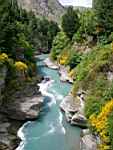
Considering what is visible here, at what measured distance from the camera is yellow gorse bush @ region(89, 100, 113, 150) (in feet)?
157

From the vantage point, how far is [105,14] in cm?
8531

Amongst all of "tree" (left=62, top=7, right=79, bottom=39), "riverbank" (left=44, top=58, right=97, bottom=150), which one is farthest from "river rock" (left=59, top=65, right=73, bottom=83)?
"riverbank" (left=44, top=58, right=97, bottom=150)

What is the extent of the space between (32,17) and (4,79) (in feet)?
330

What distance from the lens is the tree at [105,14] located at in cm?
8369

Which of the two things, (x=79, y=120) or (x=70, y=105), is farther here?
(x=70, y=105)

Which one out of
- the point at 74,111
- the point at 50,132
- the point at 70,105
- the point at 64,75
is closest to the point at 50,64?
the point at 64,75

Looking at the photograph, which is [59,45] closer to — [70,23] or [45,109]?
[70,23]

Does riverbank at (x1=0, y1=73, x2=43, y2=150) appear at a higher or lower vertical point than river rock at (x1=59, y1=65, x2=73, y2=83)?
higher

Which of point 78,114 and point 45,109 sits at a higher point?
point 78,114

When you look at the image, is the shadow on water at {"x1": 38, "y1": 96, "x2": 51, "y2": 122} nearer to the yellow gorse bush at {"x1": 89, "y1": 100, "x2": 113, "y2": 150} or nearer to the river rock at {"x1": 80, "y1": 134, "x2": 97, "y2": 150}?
the river rock at {"x1": 80, "y1": 134, "x2": 97, "y2": 150}

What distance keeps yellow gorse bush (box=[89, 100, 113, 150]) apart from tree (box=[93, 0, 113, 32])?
33.4m

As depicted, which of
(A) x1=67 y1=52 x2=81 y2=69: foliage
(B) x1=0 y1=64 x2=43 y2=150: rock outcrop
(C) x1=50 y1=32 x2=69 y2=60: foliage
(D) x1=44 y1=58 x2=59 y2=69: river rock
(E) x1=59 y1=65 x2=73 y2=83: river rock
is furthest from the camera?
(C) x1=50 y1=32 x2=69 y2=60: foliage

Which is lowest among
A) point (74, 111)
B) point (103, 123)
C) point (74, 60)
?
point (74, 111)

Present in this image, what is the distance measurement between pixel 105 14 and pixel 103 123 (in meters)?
38.8
